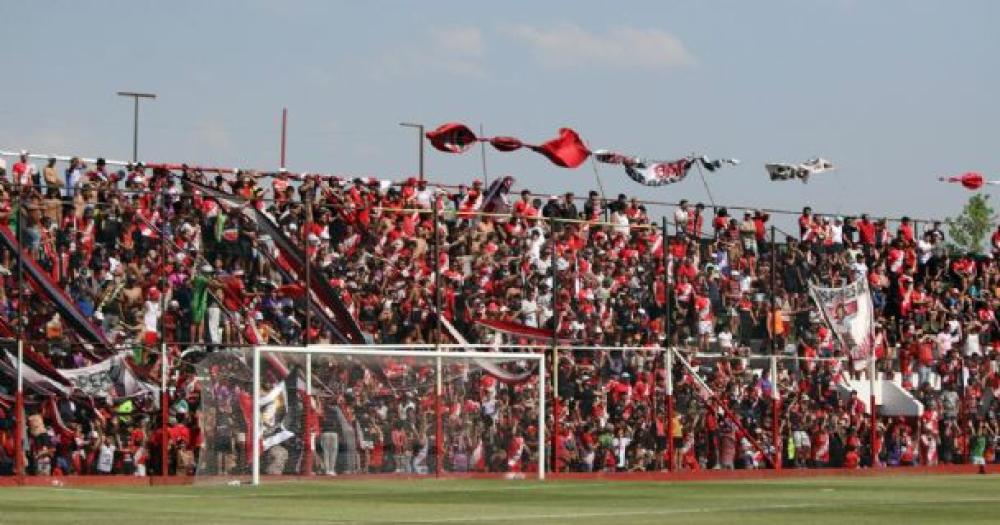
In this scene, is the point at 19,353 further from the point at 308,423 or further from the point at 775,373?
the point at 775,373

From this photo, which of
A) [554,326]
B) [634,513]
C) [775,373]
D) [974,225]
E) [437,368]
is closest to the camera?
[634,513]

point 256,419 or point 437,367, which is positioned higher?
point 437,367

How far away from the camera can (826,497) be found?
28516 mm

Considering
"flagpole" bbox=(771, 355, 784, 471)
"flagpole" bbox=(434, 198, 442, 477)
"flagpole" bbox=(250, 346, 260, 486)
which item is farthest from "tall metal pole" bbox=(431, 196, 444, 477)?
"flagpole" bbox=(771, 355, 784, 471)

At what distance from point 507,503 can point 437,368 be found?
11.6 meters

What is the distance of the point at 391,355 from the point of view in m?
37.6

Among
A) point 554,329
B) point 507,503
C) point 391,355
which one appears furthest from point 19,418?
point 554,329

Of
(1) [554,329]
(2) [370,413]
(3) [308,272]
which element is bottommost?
(2) [370,413]

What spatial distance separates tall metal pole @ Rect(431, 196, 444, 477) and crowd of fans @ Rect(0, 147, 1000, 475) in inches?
2.7

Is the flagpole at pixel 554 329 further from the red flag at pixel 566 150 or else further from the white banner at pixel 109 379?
the white banner at pixel 109 379

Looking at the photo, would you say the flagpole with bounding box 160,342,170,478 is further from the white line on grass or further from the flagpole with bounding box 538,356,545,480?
the white line on grass

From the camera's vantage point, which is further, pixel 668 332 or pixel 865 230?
pixel 865 230

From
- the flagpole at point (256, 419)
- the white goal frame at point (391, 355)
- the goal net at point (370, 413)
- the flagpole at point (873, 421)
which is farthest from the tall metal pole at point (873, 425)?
the flagpole at point (256, 419)

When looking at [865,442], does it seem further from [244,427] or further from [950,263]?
[244,427]
